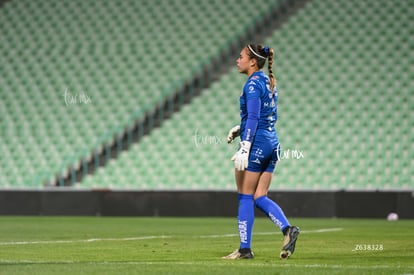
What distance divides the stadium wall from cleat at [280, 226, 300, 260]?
1035 centimetres

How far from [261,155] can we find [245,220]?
604 millimetres

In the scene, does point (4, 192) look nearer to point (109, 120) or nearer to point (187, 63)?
point (109, 120)

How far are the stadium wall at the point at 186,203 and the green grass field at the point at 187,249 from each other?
316cm

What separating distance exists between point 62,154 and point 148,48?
3.92 m

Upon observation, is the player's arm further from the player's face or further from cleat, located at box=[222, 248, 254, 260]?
cleat, located at box=[222, 248, 254, 260]

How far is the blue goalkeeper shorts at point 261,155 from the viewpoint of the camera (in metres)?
8.29

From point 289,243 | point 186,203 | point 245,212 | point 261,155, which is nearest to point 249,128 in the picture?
point 261,155

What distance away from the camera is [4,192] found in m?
19.5

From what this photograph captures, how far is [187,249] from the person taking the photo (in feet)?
31.2

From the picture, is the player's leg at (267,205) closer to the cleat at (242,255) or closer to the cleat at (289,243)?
the cleat at (289,243)

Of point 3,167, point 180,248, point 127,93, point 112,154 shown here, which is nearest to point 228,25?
point 127,93

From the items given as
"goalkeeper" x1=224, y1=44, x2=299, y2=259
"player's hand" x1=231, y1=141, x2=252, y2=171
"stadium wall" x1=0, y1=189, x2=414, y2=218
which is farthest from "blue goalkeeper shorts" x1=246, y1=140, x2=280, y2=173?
"stadium wall" x1=0, y1=189, x2=414, y2=218

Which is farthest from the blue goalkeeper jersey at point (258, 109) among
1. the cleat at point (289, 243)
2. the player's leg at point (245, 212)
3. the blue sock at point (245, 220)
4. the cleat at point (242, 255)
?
the cleat at point (242, 255)

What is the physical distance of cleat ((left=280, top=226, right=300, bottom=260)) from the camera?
802cm
